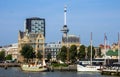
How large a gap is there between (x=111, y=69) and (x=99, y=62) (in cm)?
5314

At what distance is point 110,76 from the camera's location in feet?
401

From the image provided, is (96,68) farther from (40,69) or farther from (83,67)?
(40,69)

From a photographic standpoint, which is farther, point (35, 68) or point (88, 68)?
point (35, 68)

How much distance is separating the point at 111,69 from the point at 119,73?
849 centimetres

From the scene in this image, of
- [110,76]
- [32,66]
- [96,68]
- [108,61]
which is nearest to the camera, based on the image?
[110,76]

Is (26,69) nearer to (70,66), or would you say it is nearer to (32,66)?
(32,66)

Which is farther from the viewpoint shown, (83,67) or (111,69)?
(83,67)

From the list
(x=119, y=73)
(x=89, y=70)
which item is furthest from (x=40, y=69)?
(x=119, y=73)

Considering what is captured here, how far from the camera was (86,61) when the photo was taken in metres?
193

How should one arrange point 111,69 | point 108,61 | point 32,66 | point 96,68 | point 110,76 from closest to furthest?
point 110,76, point 111,69, point 96,68, point 32,66, point 108,61

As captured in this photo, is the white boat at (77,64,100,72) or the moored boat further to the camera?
the moored boat

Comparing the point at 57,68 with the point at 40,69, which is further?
the point at 57,68

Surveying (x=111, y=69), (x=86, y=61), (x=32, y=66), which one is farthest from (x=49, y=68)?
(x=111, y=69)

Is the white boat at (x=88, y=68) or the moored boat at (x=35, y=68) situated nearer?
the white boat at (x=88, y=68)
